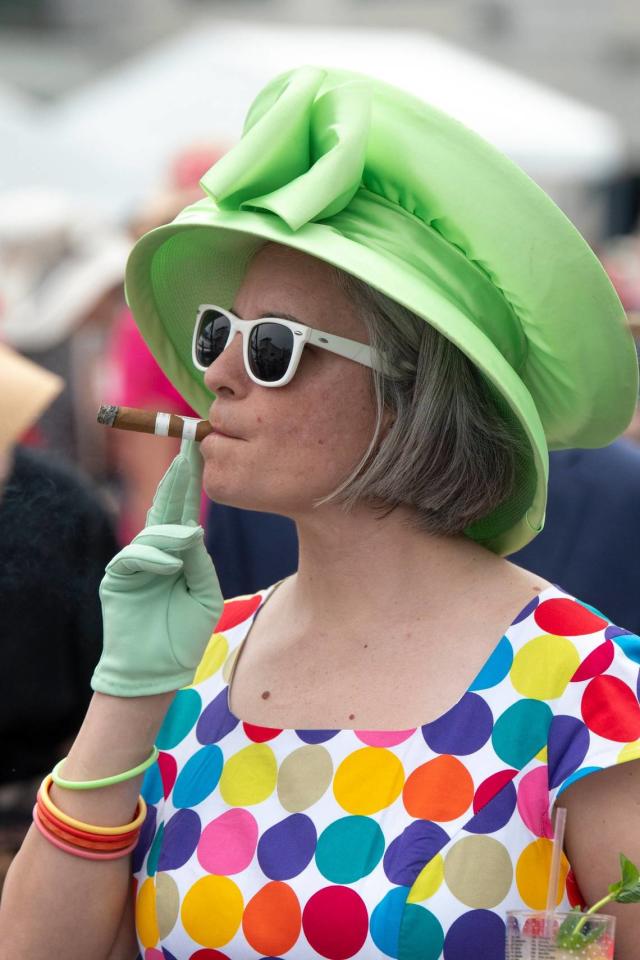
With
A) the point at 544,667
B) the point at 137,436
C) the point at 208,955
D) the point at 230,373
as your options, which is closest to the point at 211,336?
the point at 230,373

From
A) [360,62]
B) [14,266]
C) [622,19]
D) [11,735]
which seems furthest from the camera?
[622,19]

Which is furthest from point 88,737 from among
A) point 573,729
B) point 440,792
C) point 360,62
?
point 360,62

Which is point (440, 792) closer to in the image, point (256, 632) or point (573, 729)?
point (573, 729)

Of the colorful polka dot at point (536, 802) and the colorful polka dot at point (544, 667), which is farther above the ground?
the colorful polka dot at point (544, 667)

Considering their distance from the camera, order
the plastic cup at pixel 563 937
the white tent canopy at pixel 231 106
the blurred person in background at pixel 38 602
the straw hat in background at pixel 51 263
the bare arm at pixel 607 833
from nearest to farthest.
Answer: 1. the plastic cup at pixel 563 937
2. the bare arm at pixel 607 833
3. the blurred person in background at pixel 38 602
4. the straw hat in background at pixel 51 263
5. the white tent canopy at pixel 231 106

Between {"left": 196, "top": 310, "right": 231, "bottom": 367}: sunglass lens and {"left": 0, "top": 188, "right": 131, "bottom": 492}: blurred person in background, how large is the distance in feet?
4.19

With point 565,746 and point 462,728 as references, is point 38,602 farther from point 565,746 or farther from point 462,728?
point 565,746

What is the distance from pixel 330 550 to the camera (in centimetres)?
214

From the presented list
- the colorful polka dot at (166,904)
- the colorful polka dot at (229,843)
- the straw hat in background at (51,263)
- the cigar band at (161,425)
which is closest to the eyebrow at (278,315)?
the cigar band at (161,425)

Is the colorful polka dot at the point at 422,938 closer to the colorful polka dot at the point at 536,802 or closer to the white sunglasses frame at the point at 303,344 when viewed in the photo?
the colorful polka dot at the point at 536,802

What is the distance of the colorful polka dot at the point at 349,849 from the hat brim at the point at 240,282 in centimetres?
54

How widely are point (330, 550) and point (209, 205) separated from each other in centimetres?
58

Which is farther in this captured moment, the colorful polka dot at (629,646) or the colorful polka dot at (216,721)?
the colorful polka dot at (216,721)

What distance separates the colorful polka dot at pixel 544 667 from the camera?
75.6 inches
